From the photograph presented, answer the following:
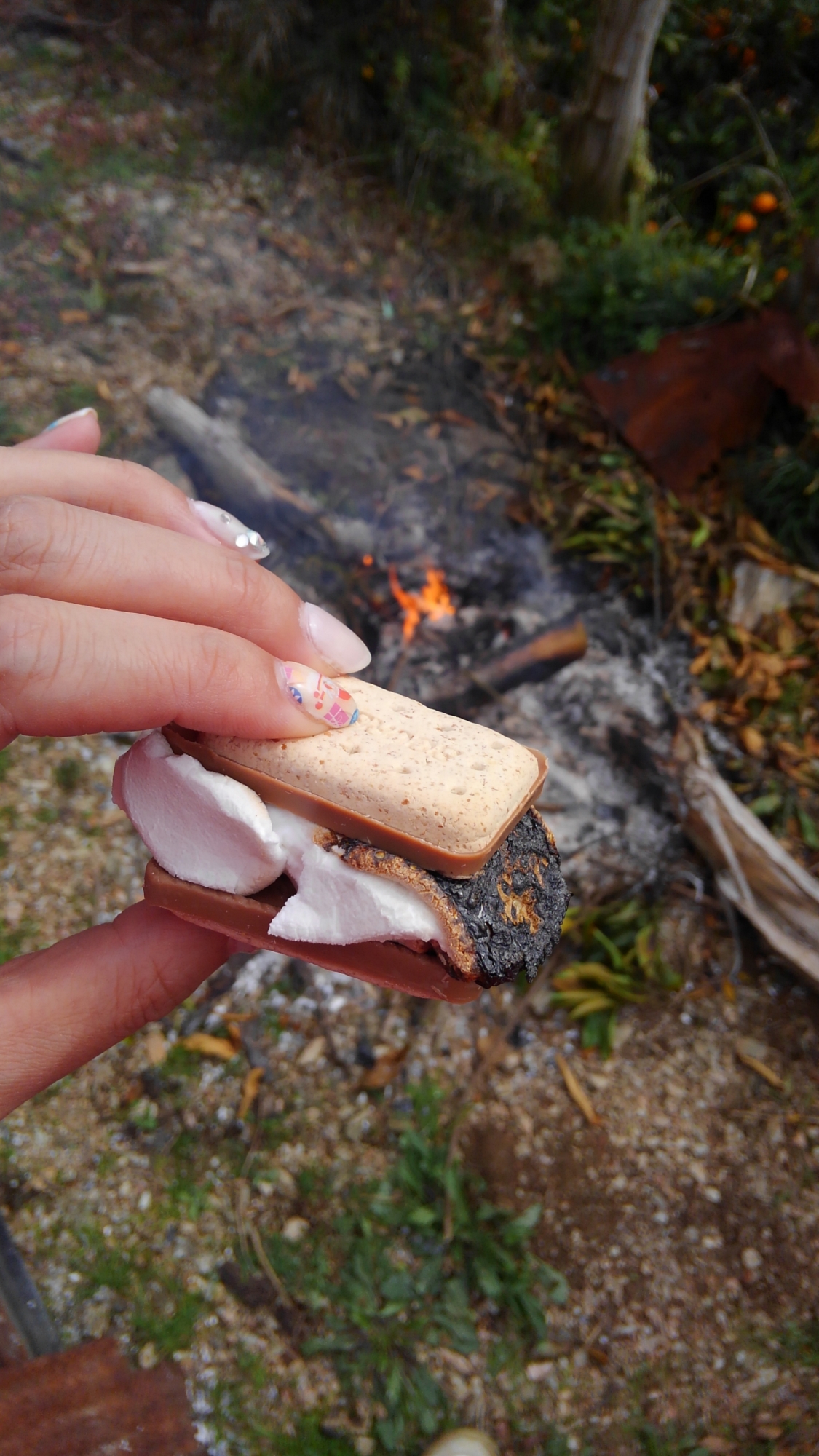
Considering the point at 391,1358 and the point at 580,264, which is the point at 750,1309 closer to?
the point at 391,1358

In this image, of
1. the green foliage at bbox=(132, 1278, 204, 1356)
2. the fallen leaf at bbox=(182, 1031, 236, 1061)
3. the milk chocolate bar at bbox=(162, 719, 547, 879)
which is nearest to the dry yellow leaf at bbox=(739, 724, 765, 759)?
the milk chocolate bar at bbox=(162, 719, 547, 879)

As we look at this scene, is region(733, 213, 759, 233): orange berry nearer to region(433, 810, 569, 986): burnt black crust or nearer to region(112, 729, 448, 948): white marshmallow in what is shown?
region(433, 810, 569, 986): burnt black crust

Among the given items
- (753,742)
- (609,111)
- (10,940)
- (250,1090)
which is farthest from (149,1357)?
Result: (609,111)

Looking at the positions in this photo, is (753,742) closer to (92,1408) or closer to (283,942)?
(283,942)

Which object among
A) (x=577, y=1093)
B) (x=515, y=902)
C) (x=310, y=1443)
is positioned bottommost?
(x=310, y=1443)

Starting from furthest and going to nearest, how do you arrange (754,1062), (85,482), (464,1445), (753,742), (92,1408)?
(753,742) < (754,1062) < (464,1445) < (92,1408) < (85,482)
